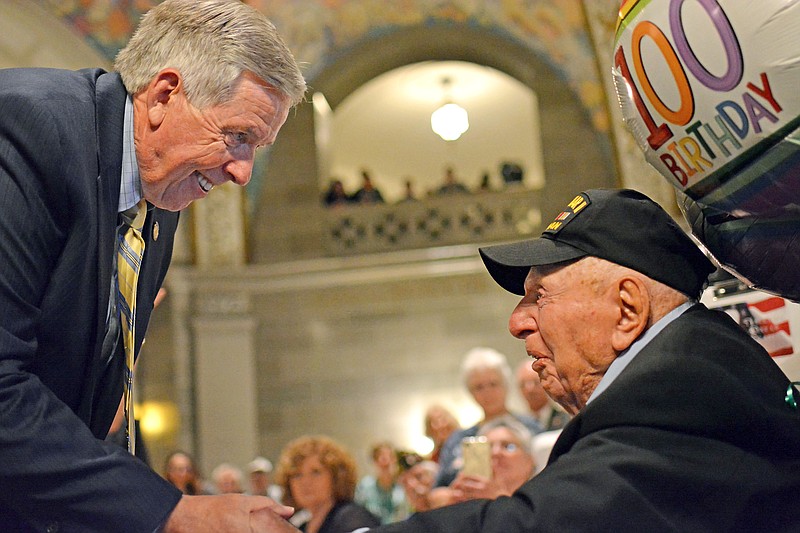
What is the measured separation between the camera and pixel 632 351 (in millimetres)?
2139

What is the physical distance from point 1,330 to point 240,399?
12.2m

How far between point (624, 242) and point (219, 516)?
0.95 meters

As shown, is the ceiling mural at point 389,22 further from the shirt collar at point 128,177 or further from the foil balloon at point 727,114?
the foil balloon at point 727,114

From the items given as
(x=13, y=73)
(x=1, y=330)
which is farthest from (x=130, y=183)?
(x=1, y=330)

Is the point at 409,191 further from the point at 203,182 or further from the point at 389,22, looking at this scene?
the point at 203,182

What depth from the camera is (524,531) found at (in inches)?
71.6

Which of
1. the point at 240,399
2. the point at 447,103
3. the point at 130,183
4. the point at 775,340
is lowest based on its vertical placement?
the point at 240,399

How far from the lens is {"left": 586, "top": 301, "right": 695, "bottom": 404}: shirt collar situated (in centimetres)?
212

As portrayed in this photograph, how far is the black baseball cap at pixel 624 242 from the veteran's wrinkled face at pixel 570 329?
45 millimetres

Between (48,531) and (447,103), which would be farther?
(447,103)

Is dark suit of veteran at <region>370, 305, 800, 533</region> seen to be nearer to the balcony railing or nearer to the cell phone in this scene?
the cell phone

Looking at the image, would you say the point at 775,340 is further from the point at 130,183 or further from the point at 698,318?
the point at 130,183

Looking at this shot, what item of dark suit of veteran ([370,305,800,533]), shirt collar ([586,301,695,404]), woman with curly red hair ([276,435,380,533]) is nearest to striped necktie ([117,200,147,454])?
dark suit of veteran ([370,305,800,533])

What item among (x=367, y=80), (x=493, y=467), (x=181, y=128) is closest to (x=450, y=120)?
Result: (x=367, y=80)
